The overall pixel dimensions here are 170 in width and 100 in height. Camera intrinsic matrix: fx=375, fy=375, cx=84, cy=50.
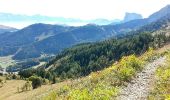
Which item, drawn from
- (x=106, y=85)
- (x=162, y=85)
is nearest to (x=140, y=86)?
(x=162, y=85)

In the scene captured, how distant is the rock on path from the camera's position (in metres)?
27.5

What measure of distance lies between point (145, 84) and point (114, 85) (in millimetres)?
2549

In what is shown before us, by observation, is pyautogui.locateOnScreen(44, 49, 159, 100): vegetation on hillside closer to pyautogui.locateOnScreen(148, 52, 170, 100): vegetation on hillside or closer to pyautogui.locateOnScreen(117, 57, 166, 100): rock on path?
pyautogui.locateOnScreen(117, 57, 166, 100): rock on path

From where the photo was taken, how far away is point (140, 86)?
100 ft

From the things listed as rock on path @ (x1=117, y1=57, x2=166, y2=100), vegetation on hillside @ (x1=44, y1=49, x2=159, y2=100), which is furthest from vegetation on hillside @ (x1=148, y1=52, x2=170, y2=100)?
vegetation on hillside @ (x1=44, y1=49, x2=159, y2=100)

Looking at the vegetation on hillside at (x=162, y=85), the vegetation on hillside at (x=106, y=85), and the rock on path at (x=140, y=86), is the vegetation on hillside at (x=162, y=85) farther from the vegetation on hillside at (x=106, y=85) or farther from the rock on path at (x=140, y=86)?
the vegetation on hillside at (x=106, y=85)

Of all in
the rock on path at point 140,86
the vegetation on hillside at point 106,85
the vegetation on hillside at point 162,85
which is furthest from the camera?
the vegetation on hillside at point 106,85

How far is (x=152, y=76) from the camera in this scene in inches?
1312

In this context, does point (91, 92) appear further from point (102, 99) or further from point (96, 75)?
point (96, 75)

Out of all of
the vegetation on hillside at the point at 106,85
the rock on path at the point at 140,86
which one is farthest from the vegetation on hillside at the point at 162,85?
the vegetation on hillside at the point at 106,85

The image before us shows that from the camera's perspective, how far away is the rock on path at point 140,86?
27541 millimetres

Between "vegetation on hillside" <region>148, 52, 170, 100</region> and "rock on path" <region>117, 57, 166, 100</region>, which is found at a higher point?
"vegetation on hillside" <region>148, 52, 170, 100</region>

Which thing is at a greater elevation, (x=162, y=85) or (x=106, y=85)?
(x=162, y=85)

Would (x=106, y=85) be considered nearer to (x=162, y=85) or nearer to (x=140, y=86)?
(x=140, y=86)
